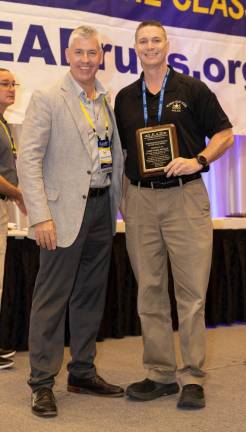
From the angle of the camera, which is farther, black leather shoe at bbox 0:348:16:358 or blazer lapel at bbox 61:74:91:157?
black leather shoe at bbox 0:348:16:358

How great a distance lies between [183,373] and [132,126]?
3.60 ft

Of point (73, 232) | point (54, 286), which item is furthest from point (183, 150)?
point (54, 286)

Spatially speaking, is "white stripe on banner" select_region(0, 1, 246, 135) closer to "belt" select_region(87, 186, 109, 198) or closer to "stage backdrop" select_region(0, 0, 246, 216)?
"stage backdrop" select_region(0, 0, 246, 216)

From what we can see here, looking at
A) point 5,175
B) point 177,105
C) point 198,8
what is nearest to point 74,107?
point 177,105

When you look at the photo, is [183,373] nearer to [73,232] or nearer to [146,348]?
[146,348]

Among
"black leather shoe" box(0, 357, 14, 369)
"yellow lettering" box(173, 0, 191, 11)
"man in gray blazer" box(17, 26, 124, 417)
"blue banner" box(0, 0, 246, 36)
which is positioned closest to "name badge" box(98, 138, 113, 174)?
"man in gray blazer" box(17, 26, 124, 417)

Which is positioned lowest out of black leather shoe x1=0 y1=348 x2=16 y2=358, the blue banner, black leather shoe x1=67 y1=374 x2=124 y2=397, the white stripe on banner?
black leather shoe x1=0 y1=348 x2=16 y2=358

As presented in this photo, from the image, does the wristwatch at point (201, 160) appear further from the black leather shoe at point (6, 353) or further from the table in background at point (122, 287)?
the black leather shoe at point (6, 353)

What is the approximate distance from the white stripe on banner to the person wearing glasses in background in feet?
1.27

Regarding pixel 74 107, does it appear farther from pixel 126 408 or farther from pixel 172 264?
pixel 126 408

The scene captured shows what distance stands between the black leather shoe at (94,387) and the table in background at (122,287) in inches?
45.5

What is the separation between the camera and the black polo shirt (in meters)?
2.64

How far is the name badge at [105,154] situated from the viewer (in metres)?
2.64

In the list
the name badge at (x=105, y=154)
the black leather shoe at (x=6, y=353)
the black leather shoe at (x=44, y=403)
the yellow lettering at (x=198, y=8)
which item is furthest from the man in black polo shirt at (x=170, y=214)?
the yellow lettering at (x=198, y=8)
